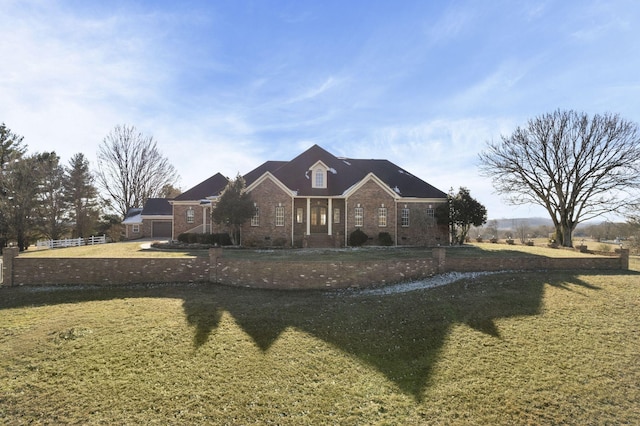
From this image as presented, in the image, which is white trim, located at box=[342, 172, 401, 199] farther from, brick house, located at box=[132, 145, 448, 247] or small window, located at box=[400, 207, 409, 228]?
small window, located at box=[400, 207, 409, 228]

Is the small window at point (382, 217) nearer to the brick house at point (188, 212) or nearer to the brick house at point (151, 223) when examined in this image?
the brick house at point (188, 212)

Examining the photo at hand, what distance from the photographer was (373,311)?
10.6 meters

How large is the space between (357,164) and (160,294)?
71.6 feet

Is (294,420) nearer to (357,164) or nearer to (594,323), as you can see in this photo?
(594,323)

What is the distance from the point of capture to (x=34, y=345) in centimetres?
827

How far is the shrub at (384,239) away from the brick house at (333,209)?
1.41ft

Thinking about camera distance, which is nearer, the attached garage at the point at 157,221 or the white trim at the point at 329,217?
the white trim at the point at 329,217

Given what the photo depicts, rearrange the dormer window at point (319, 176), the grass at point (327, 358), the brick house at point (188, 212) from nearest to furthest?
the grass at point (327, 358) → the dormer window at point (319, 176) → the brick house at point (188, 212)

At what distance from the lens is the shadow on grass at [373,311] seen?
8.25 metres

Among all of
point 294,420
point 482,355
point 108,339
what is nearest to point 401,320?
point 482,355

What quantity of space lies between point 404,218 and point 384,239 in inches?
121

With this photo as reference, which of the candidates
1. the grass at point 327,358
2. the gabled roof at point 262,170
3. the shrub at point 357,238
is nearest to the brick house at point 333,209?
the shrub at point 357,238

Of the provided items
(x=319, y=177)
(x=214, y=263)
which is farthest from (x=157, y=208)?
(x=214, y=263)

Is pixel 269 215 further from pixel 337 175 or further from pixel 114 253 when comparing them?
pixel 114 253
